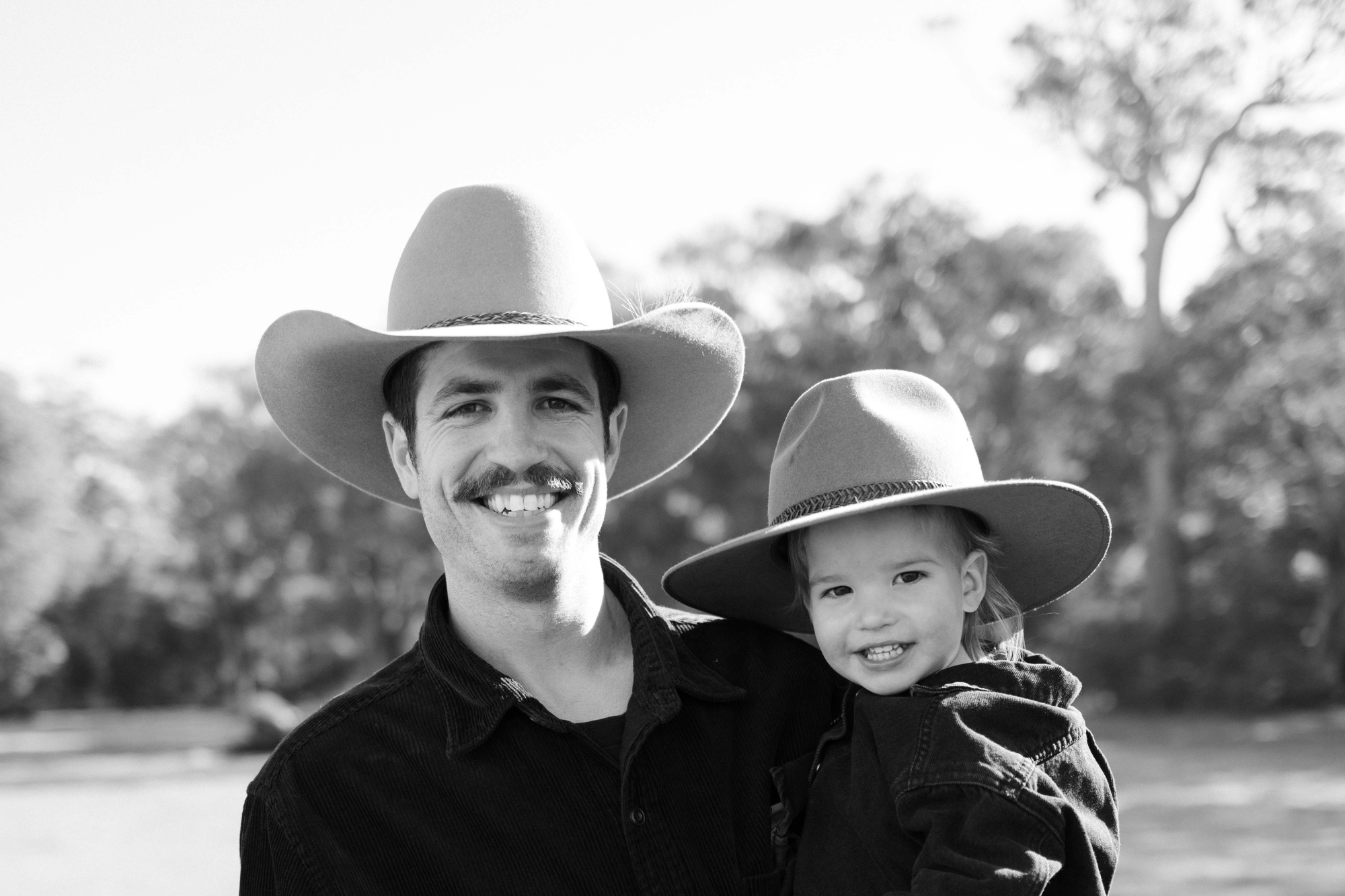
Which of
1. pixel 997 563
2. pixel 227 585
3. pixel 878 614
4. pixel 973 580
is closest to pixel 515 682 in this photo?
pixel 878 614

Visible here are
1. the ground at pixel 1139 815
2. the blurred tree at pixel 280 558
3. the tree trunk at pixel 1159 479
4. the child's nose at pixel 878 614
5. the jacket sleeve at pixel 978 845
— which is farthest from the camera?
the blurred tree at pixel 280 558

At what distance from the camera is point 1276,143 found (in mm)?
22797

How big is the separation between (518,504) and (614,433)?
419 millimetres

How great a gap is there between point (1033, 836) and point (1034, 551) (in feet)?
2.46

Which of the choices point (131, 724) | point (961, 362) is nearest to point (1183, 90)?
point (961, 362)

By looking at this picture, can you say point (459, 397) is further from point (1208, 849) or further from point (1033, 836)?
point (1208, 849)

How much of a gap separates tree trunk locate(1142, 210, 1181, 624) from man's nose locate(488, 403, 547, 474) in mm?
21746

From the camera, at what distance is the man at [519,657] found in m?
2.32

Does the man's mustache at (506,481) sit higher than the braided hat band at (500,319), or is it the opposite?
the braided hat band at (500,319)

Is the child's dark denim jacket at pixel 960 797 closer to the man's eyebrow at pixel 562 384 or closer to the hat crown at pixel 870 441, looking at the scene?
the hat crown at pixel 870 441

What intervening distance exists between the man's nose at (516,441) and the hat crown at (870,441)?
47 cm

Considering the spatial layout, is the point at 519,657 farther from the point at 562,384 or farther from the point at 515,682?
the point at 562,384

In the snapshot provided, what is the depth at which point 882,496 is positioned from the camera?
2508mm

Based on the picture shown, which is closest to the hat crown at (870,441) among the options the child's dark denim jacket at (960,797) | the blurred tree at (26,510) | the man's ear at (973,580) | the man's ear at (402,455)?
the man's ear at (973,580)
